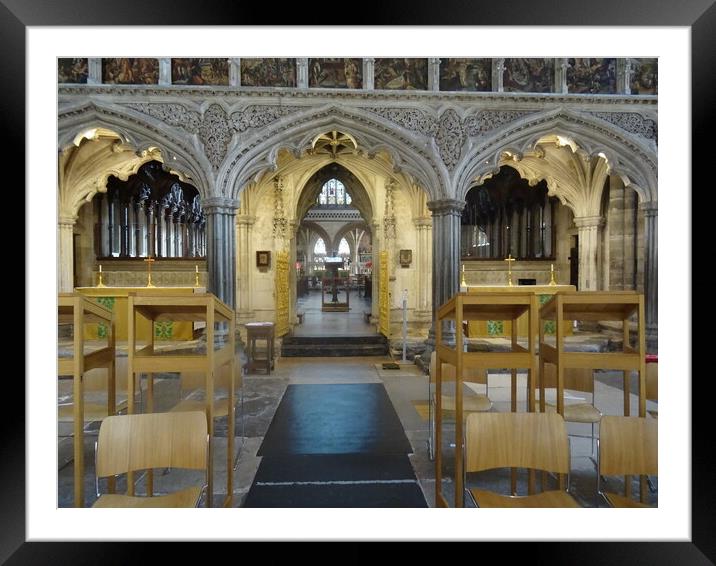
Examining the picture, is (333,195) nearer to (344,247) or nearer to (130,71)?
(344,247)

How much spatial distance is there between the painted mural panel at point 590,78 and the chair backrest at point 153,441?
330 inches

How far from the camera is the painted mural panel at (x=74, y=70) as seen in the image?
24.2ft

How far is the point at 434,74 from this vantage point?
25.7 ft

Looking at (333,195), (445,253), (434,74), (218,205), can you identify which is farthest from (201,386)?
(333,195)

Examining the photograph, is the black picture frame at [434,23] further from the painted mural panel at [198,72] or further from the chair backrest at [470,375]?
the painted mural panel at [198,72]

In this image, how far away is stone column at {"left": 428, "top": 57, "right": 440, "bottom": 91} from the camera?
783 cm

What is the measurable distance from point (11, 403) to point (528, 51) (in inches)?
87.5

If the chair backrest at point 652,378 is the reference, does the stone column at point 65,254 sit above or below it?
above

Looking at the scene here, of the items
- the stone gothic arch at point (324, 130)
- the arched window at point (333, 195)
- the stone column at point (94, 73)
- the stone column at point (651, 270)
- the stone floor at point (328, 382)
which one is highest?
the arched window at point (333, 195)

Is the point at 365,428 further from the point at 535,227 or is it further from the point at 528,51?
the point at 535,227

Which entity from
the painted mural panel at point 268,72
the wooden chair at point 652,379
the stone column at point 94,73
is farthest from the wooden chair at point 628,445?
the stone column at point 94,73

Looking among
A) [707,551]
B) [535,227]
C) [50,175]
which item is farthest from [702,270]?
[535,227]

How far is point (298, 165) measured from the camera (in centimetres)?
1172

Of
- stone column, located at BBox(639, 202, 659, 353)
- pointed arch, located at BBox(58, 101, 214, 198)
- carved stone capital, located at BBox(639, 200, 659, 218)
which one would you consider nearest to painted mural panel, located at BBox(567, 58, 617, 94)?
carved stone capital, located at BBox(639, 200, 659, 218)
